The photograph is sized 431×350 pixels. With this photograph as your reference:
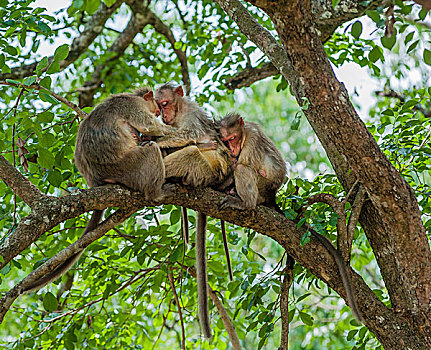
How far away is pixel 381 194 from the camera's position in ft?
12.9

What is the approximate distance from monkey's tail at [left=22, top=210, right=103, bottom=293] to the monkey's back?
35cm

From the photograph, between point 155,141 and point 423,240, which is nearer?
point 423,240

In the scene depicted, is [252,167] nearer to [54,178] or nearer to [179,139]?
[179,139]

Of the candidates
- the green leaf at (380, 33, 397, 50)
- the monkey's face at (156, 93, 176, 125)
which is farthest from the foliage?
→ the monkey's face at (156, 93, 176, 125)

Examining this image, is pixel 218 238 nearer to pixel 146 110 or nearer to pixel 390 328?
pixel 146 110

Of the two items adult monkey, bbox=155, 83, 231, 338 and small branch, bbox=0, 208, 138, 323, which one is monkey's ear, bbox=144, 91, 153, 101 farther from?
small branch, bbox=0, 208, 138, 323

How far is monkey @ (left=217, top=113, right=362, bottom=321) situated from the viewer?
4.21m

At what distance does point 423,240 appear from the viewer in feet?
13.1

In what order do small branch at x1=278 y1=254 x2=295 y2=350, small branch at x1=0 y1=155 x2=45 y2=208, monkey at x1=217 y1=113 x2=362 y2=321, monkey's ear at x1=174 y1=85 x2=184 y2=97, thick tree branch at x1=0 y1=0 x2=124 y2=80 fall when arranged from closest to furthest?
small branch at x1=0 y1=155 x2=45 y2=208 < monkey at x1=217 y1=113 x2=362 y2=321 < small branch at x1=278 y1=254 x2=295 y2=350 < monkey's ear at x1=174 y1=85 x2=184 y2=97 < thick tree branch at x1=0 y1=0 x2=124 y2=80

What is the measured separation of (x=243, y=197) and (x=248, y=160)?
0.69 m

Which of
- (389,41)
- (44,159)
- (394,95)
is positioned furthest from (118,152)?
(394,95)

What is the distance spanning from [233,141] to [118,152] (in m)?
1.24

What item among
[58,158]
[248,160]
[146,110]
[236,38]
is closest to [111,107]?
[146,110]

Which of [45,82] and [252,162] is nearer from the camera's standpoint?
[45,82]
